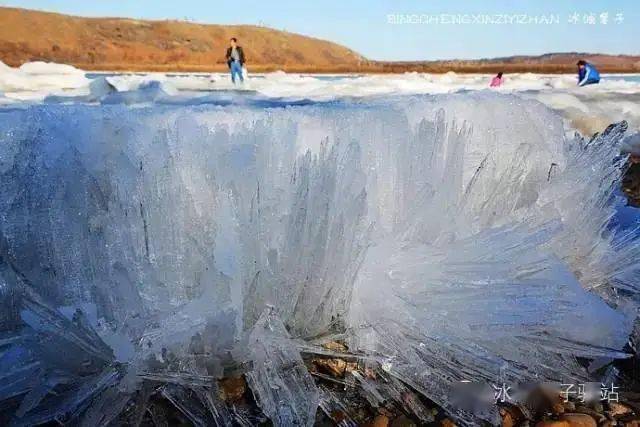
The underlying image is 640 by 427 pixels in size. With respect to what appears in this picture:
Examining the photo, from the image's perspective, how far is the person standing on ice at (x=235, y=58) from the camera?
11188mm

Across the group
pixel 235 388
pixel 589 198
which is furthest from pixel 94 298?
pixel 589 198

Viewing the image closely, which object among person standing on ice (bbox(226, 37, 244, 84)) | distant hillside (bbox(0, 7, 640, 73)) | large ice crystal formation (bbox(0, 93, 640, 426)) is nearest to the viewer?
large ice crystal formation (bbox(0, 93, 640, 426))

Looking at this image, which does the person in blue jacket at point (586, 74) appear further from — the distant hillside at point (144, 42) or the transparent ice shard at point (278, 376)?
the distant hillside at point (144, 42)

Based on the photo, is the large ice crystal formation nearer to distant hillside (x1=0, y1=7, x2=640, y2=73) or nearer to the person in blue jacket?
the person in blue jacket

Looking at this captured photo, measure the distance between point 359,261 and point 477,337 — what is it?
0.33 metres

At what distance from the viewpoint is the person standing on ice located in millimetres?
11188

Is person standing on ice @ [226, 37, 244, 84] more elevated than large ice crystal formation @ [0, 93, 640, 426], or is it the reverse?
large ice crystal formation @ [0, 93, 640, 426]

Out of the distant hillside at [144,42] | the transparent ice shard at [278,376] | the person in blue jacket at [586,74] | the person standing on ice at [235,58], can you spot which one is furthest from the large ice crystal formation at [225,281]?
the distant hillside at [144,42]

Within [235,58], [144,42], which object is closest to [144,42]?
[144,42]

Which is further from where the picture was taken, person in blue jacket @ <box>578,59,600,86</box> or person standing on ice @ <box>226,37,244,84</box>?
person in blue jacket @ <box>578,59,600,86</box>

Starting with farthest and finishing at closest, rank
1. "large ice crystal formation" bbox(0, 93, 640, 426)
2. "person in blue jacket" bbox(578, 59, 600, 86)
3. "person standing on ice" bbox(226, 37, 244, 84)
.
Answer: "person in blue jacket" bbox(578, 59, 600, 86), "person standing on ice" bbox(226, 37, 244, 84), "large ice crystal formation" bbox(0, 93, 640, 426)

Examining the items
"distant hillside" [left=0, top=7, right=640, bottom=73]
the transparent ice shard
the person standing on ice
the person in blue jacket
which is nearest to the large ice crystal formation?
the transparent ice shard

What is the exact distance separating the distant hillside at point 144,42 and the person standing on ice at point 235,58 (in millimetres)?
26940

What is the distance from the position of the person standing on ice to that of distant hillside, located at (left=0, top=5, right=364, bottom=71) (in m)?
26.9
